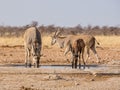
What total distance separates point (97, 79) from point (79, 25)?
3049 inches

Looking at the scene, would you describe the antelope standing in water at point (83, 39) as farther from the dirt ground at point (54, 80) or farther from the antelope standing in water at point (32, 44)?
the dirt ground at point (54, 80)

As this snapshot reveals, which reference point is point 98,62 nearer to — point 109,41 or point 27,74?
point 27,74

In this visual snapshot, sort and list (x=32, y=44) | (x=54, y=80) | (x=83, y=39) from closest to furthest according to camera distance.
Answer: (x=54, y=80) < (x=32, y=44) < (x=83, y=39)

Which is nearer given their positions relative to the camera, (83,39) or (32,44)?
(32,44)

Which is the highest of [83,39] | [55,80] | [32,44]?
[83,39]

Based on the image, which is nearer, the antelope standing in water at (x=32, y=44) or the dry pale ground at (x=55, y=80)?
the dry pale ground at (x=55, y=80)

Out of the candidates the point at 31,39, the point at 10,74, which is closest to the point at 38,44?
the point at 31,39

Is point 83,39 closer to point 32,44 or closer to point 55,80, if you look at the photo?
point 32,44

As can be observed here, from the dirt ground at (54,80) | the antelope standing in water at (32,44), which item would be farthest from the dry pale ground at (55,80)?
the antelope standing in water at (32,44)

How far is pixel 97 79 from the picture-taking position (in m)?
18.7

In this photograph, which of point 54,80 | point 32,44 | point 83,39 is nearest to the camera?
point 54,80

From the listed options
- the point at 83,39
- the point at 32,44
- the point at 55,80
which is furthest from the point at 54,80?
the point at 83,39

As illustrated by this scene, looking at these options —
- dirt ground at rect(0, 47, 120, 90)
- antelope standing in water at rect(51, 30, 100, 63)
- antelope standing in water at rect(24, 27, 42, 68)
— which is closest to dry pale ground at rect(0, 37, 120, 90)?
dirt ground at rect(0, 47, 120, 90)

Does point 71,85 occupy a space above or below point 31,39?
below
